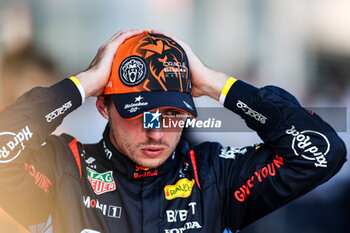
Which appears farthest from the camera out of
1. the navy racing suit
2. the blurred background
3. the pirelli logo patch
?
the blurred background

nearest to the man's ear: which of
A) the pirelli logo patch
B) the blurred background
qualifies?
the pirelli logo patch

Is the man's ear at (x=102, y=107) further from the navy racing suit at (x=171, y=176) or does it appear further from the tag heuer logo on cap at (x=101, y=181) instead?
the tag heuer logo on cap at (x=101, y=181)

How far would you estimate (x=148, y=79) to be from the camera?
3.66 feet

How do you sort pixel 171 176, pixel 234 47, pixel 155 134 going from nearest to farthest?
pixel 155 134
pixel 171 176
pixel 234 47

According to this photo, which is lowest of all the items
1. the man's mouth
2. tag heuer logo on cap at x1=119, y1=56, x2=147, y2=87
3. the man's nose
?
the man's mouth

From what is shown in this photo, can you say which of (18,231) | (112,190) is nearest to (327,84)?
(112,190)

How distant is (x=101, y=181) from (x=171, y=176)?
213 millimetres

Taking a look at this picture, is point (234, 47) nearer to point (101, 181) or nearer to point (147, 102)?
point (147, 102)

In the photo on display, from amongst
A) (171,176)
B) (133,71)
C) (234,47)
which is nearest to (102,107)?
(133,71)

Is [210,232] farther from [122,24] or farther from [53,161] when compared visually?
[122,24]

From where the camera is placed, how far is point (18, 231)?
4.56 feet

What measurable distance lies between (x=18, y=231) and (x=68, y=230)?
437mm

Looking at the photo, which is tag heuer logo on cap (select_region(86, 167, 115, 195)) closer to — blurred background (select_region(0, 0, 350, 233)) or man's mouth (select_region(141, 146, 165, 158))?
man's mouth (select_region(141, 146, 165, 158))

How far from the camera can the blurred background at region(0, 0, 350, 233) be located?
5.86ft
